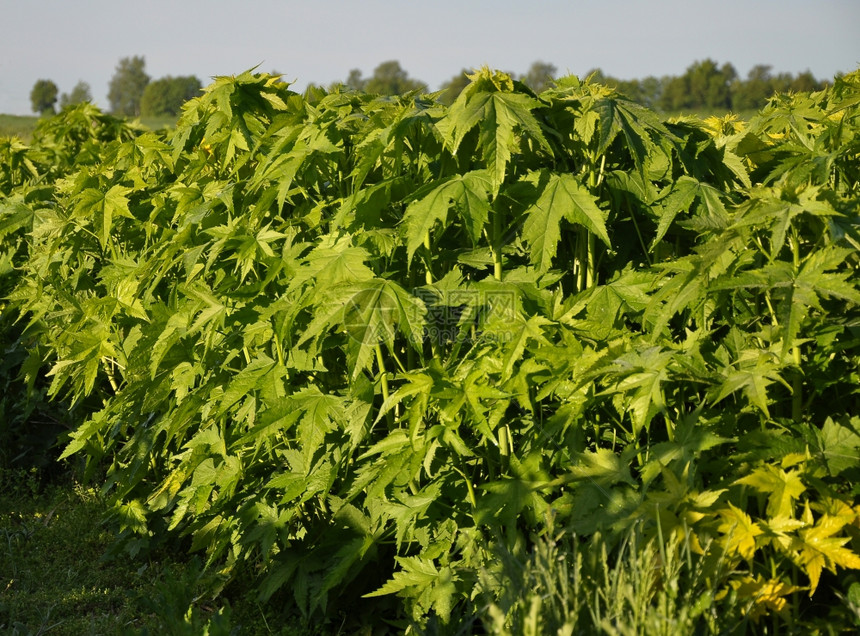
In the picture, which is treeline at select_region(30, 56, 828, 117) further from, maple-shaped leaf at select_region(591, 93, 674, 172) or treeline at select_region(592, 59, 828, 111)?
maple-shaped leaf at select_region(591, 93, 674, 172)

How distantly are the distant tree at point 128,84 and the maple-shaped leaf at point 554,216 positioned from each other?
5671 inches

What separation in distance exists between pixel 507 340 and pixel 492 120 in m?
0.69

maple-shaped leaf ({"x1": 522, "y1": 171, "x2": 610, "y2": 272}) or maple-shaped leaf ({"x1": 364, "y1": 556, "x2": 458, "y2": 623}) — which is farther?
maple-shaped leaf ({"x1": 364, "y1": 556, "x2": 458, "y2": 623})

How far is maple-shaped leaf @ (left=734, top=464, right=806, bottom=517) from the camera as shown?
7.47ft

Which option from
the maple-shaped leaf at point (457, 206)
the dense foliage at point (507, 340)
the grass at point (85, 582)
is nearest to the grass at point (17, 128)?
the grass at point (85, 582)

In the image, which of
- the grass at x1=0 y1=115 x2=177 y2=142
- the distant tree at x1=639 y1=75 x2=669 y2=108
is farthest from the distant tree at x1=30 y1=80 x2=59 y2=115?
the distant tree at x1=639 y1=75 x2=669 y2=108

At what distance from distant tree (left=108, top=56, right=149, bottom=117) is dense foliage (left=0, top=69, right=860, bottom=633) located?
14319cm

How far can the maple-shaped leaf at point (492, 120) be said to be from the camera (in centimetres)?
261

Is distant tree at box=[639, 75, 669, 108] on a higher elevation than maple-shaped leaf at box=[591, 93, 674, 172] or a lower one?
higher

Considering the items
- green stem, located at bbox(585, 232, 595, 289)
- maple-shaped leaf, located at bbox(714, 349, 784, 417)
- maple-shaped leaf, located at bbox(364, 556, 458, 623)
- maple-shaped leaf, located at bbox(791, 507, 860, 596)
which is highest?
green stem, located at bbox(585, 232, 595, 289)

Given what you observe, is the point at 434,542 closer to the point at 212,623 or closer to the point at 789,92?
the point at 212,623

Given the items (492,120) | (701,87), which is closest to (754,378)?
(492,120)

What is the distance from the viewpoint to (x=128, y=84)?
5561 inches

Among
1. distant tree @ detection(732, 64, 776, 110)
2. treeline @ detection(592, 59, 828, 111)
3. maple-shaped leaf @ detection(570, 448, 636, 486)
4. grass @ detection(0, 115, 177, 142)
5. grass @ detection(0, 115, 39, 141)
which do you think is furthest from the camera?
treeline @ detection(592, 59, 828, 111)
